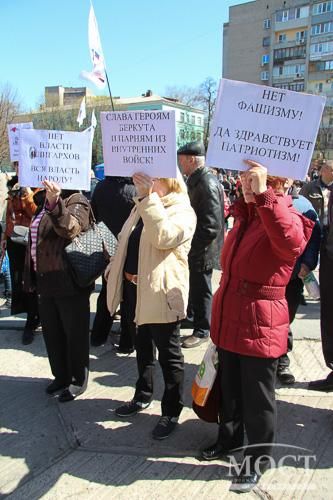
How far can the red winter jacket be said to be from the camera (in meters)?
2.17

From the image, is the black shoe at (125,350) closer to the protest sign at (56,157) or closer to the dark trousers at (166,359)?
the dark trousers at (166,359)

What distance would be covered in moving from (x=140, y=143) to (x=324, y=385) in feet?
7.84

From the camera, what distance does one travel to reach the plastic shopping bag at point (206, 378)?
2592 millimetres

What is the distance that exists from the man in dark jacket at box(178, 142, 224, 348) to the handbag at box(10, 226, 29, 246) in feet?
5.65

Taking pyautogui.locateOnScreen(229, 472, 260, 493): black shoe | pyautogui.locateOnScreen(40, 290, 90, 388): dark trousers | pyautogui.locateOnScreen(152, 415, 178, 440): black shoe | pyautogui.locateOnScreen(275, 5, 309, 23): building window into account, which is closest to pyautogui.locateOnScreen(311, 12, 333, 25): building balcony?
pyautogui.locateOnScreen(275, 5, 309, 23): building window

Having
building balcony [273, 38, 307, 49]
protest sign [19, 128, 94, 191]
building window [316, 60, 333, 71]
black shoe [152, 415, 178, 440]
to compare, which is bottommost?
black shoe [152, 415, 178, 440]

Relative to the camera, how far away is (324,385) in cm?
343

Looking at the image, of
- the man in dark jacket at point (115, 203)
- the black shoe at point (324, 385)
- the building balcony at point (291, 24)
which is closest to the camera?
the black shoe at point (324, 385)

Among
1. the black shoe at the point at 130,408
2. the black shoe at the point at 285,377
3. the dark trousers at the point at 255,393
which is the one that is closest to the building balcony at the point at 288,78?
the black shoe at the point at 285,377

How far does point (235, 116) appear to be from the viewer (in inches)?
84.4

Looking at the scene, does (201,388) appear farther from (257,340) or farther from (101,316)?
(101,316)

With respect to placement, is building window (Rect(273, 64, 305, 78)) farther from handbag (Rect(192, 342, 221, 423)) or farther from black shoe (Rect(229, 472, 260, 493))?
black shoe (Rect(229, 472, 260, 493))

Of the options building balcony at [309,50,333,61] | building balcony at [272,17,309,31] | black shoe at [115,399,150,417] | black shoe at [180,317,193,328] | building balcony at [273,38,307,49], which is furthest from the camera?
building balcony at [273,38,307,49]

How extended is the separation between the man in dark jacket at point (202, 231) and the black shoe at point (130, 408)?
1245mm
